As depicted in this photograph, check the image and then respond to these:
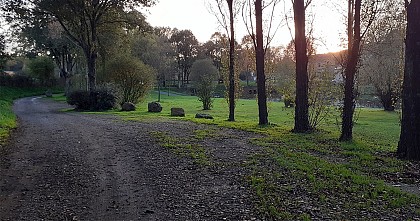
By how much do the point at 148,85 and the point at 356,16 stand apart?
21522mm

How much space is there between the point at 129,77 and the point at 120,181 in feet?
76.5

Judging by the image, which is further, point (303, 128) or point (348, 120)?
point (303, 128)

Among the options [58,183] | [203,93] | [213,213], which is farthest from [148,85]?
[213,213]

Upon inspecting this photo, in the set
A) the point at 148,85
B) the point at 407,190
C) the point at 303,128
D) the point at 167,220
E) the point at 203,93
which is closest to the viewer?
the point at 167,220

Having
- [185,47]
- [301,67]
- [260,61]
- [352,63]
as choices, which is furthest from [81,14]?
[185,47]

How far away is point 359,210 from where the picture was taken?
199 inches

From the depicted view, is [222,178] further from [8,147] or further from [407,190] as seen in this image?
[8,147]

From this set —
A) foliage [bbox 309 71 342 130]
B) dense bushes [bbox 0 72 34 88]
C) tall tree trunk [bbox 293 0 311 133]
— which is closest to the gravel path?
tall tree trunk [bbox 293 0 311 133]

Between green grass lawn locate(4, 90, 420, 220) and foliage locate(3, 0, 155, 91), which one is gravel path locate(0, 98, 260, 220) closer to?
green grass lawn locate(4, 90, 420, 220)

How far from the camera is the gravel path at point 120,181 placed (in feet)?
16.9

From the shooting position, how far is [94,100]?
26312 millimetres

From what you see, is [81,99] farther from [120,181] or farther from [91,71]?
[120,181]

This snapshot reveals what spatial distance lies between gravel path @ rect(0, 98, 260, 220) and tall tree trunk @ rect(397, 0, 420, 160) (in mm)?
3564

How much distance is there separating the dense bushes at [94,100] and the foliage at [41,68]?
30138mm
